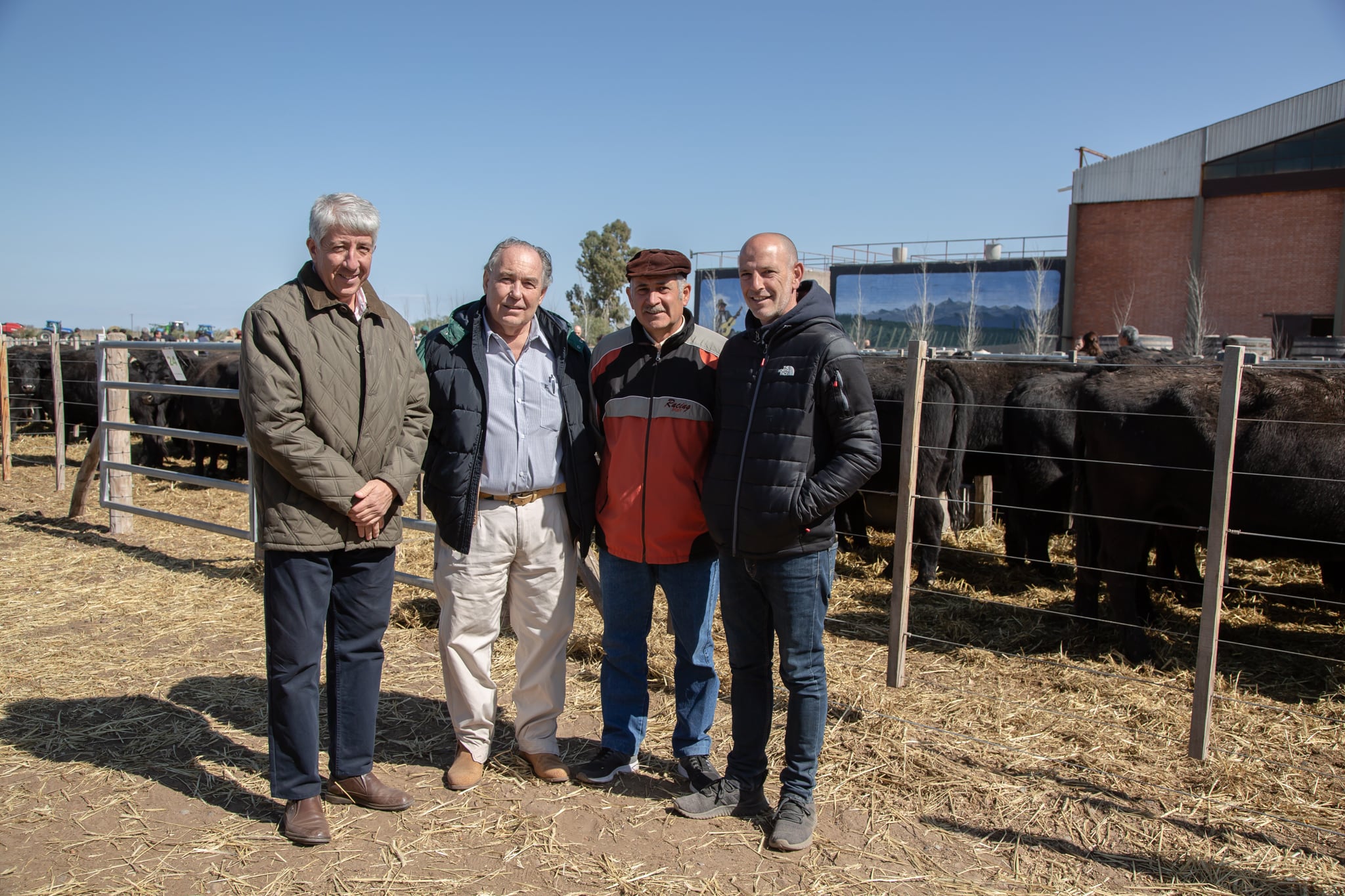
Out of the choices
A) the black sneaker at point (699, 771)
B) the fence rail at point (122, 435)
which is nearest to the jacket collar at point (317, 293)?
the black sneaker at point (699, 771)

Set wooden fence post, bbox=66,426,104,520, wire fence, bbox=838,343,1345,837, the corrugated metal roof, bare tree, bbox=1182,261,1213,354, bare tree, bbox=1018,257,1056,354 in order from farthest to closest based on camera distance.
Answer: bare tree, bbox=1018,257,1056,354, bare tree, bbox=1182,261,1213,354, the corrugated metal roof, wooden fence post, bbox=66,426,104,520, wire fence, bbox=838,343,1345,837

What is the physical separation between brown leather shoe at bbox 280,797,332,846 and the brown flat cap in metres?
2.21

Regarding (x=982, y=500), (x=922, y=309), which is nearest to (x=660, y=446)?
(x=982, y=500)

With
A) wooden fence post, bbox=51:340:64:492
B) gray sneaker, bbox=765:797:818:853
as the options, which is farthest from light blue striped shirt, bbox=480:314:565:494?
wooden fence post, bbox=51:340:64:492

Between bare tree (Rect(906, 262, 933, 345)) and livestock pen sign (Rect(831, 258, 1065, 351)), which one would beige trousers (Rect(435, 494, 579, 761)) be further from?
bare tree (Rect(906, 262, 933, 345))

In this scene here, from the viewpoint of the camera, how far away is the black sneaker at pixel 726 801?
129 inches

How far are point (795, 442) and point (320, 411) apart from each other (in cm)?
164

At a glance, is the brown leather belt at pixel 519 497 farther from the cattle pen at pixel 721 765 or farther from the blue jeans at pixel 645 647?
the cattle pen at pixel 721 765

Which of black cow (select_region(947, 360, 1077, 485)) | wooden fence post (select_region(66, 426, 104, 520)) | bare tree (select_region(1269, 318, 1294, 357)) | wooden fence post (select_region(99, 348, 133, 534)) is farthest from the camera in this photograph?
bare tree (select_region(1269, 318, 1294, 357))

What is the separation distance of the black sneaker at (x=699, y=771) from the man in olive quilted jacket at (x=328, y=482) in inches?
42.4

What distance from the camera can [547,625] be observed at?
3.54 metres

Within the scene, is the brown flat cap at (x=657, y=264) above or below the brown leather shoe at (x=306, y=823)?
above

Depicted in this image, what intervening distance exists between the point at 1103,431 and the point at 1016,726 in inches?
89.3

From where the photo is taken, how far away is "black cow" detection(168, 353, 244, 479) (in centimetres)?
1202
